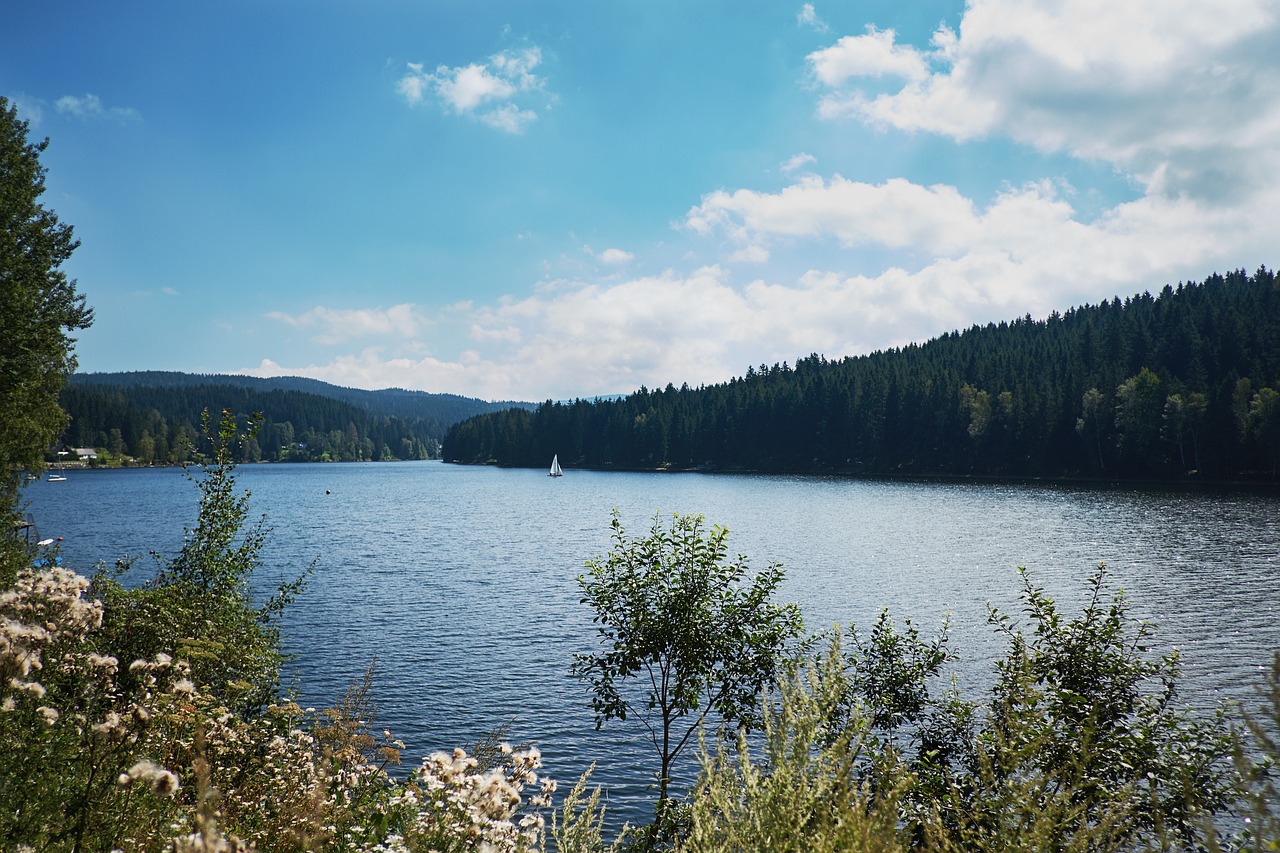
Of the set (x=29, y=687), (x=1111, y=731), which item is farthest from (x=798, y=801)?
(x=1111, y=731)

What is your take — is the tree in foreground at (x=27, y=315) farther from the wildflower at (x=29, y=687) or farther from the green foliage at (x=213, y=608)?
the wildflower at (x=29, y=687)

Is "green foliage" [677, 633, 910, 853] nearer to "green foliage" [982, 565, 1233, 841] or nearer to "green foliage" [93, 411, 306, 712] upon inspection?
"green foliage" [982, 565, 1233, 841]

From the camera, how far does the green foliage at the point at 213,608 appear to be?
38.6 ft

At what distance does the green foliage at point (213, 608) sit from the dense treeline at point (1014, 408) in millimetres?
86029

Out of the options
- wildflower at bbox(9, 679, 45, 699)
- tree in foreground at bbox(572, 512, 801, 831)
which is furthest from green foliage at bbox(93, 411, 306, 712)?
wildflower at bbox(9, 679, 45, 699)

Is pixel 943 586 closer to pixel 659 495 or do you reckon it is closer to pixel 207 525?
pixel 207 525

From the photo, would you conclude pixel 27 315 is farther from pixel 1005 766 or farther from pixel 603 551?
pixel 603 551

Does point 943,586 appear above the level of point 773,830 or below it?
below

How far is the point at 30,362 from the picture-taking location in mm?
20125

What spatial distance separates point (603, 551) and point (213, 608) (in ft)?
108

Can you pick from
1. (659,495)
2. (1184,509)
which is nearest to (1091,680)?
(1184,509)

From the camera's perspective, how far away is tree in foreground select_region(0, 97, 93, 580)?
1956cm

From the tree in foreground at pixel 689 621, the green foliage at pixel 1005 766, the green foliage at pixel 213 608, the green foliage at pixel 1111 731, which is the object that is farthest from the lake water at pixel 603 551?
the green foliage at pixel 1111 731

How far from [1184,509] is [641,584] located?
60223 millimetres
